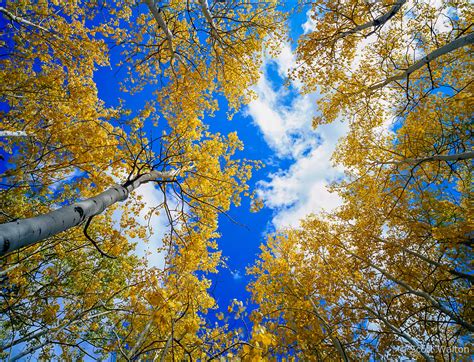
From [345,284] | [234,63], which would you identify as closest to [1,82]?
[234,63]

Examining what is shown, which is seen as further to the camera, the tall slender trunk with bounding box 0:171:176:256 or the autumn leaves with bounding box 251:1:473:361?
the autumn leaves with bounding box 251:1:473:361

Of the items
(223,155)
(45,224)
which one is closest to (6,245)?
(45,224)

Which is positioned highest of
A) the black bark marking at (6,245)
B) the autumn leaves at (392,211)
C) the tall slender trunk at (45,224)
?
the autumn leaves at (392,211)

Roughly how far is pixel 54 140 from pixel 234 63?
5.25 meters

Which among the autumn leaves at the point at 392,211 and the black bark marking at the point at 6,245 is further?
the autumn leaves at the point at 392,211

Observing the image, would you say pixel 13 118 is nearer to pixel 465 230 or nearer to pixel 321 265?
pixel 321 265

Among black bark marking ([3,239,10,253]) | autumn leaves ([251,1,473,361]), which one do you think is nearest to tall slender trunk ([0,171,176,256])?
black bark marking ([3,239,10,253])

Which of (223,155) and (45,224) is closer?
(45,224)

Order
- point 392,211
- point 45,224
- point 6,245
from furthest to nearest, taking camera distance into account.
A: point 392,211, point 45,224, point 6,245

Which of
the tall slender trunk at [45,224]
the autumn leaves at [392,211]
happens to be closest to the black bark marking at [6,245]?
the tall slender trunk at [45,224]

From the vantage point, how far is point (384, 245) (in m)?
6.69

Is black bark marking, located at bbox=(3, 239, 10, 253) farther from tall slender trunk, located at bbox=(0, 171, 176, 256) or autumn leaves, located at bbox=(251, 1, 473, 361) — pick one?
autumn leaves, located at bbox=(251, 1, 473, 361)

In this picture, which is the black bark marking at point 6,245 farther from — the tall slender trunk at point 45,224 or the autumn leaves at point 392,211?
the autumn leaves at point 392,211

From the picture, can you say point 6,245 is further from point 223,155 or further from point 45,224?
point 223,155
